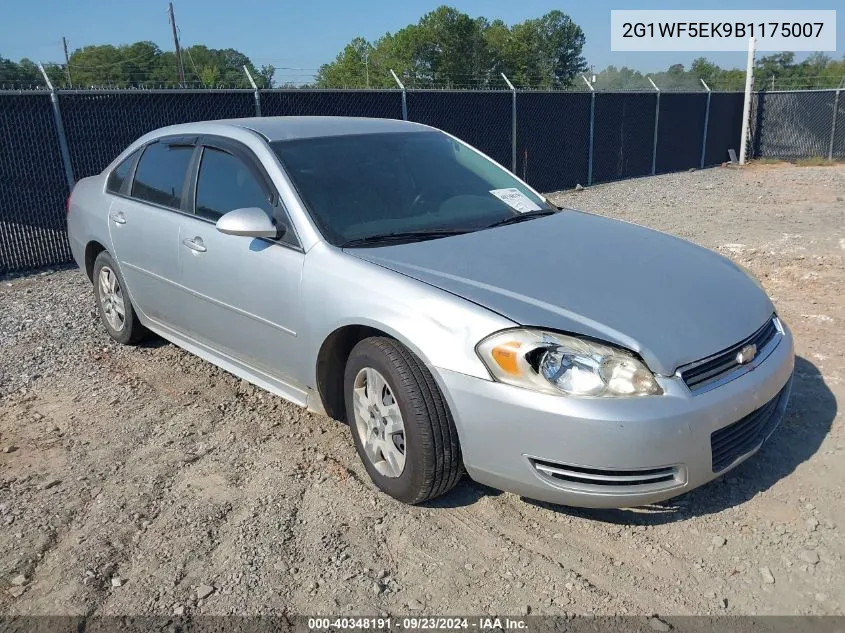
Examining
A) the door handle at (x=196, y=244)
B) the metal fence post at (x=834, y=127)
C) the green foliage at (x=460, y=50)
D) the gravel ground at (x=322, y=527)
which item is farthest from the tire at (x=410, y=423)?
the green foliage at (x=460, y=50)

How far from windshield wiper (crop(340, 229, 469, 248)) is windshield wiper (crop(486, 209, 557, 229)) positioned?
274 millimetres

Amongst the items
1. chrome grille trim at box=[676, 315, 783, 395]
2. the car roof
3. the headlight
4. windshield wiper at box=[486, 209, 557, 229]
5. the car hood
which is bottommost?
chrome grille trim at box=[676, 315, 783, 395]

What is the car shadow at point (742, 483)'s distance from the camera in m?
3.05

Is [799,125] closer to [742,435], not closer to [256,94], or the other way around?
[256,94]

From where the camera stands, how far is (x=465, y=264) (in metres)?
3.19

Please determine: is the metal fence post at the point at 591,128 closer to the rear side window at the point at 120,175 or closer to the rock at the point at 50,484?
the rear side window at the point at 120,175

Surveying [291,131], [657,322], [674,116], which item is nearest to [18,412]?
[291,131]

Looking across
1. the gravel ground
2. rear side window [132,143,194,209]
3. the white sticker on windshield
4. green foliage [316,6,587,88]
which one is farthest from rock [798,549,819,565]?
green foliage [316,6,587,88]

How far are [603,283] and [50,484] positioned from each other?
2.80 m

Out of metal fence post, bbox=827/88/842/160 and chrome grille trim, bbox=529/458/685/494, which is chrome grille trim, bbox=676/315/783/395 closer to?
chrome grille trim, bbox=529/458/685/494

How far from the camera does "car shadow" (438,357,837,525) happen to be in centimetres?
305

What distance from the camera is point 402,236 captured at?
3.54 meters

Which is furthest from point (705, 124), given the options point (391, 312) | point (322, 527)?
point (322, 527)

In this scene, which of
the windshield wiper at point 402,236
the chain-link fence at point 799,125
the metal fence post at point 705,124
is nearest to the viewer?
the windshield wiper at point 402,236
